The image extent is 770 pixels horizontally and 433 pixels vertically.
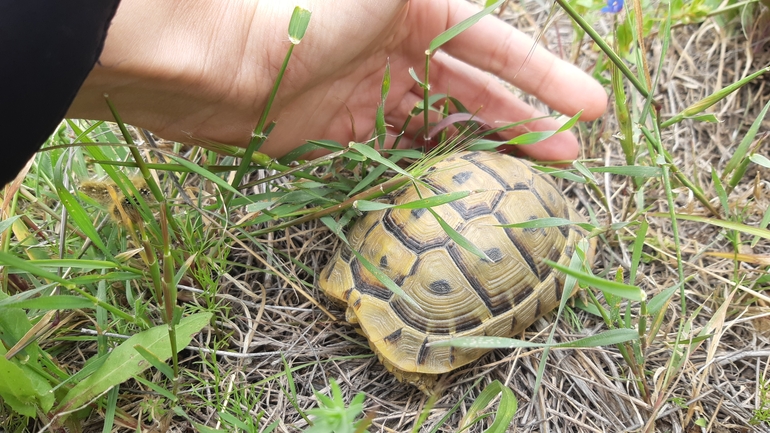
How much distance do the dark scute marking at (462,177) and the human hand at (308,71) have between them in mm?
319

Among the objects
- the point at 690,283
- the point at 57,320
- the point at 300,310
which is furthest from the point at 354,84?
the point at 690,283

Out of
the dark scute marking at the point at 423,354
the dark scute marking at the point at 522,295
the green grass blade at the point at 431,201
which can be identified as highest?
the green grass blade at the point at 431,201

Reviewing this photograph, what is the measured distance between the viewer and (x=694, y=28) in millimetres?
2418

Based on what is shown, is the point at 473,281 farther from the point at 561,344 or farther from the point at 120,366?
the point at 120,366

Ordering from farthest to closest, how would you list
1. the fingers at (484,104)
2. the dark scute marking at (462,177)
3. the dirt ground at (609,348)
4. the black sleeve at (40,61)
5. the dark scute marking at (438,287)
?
the fingers at (484,104)
the dark scute marking at (462,177)
the dark scute marking at (438,287)
the dirt ground at (609,348)
the black sleeve at (40,61)

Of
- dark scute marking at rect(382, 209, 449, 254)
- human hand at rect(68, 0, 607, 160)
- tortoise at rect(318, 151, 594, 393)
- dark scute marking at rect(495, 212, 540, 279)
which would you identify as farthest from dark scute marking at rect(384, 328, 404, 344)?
human hand at rect(68, 0, 607, 160)

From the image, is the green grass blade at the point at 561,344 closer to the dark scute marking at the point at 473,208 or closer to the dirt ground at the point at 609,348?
the dirt ground at the point at 609,348

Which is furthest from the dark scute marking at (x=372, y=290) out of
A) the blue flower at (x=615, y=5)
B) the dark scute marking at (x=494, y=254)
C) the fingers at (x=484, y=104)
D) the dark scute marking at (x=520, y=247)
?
the blue flower at (x=615, y=5)

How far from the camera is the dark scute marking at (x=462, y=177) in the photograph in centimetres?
176

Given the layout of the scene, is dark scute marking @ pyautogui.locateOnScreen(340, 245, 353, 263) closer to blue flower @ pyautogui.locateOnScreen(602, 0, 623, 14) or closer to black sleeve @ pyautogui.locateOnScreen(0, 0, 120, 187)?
black sleeve @ pyautogui.locateOnScreen(0, 0, 120, 187)

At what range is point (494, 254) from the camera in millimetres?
1694

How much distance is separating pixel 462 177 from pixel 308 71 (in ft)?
2.15

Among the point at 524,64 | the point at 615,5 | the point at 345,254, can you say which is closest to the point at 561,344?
the point at 345,254

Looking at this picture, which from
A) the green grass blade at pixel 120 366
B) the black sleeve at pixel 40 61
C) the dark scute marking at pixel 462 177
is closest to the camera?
the black sleeve at pixel 40 61
